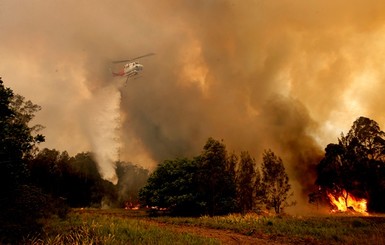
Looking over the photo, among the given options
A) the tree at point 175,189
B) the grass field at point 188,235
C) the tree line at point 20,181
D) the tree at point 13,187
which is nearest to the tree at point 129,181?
the tree line at point 20,181

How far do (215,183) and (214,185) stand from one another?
0.35 m

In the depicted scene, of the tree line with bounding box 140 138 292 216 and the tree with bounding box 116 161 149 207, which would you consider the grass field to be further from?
the tree with bounding box 116 161 149 207

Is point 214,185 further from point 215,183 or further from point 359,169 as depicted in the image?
point 359,169

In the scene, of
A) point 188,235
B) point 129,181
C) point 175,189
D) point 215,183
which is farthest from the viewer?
point 129,181

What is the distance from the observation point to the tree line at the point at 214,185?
46062mm

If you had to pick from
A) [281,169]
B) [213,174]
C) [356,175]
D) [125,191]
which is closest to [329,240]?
[213,174]

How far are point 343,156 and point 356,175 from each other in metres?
4.58

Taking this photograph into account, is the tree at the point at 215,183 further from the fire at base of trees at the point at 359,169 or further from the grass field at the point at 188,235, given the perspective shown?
the fire at base of trees at the point at 359,169

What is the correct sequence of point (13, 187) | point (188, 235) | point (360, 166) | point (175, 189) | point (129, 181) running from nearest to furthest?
point (13, 187) → point (188, 235) → point (175, 189) → point (360, 166) → point (129, 181)

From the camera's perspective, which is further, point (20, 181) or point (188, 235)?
point (188, 235)

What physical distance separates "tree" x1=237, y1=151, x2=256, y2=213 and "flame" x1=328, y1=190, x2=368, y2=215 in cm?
2121

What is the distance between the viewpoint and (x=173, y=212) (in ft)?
164

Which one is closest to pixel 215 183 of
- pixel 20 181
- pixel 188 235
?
pixel 188 235

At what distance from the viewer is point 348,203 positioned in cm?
6034
